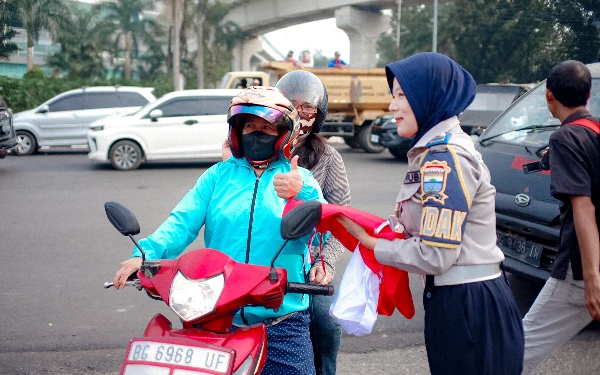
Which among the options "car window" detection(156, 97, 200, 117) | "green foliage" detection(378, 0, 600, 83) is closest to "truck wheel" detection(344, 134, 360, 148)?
"green foliage" detection(378, 0, 600, 83)

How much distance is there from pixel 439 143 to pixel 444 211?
237 mm

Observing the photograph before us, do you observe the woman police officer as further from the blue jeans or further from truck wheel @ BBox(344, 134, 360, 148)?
truck wheel @ BBox(344, 134, 360, 148)

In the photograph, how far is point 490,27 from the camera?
104 feet

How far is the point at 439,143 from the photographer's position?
2.29 metres

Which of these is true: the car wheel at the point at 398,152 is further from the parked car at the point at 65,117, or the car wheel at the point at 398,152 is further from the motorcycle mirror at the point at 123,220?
the motorcycle mirror at the point at 123,220

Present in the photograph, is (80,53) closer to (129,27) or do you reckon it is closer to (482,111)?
(129,27)

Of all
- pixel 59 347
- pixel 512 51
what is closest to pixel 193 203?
pixel 59 347

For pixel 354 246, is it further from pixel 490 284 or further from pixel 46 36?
pixel 46 36

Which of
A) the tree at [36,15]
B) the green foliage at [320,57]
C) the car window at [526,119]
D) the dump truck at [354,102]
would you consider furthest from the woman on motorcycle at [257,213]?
the green foliage at [320,57]

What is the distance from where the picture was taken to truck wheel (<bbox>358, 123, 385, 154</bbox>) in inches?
750

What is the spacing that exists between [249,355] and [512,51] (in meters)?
26.3

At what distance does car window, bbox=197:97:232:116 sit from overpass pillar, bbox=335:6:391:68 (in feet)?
89.8

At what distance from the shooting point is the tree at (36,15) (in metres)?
30.6

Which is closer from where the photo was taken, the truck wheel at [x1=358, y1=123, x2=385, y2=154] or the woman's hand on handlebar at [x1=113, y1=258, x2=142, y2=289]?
the woman's hand on handlebar at [x1=113, y1=258, x2=142, y2=289]
